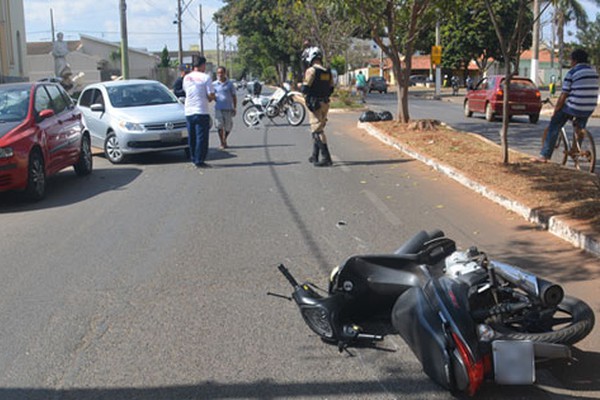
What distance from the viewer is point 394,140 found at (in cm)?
1590

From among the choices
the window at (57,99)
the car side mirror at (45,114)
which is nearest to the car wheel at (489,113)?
the window at (57,99)

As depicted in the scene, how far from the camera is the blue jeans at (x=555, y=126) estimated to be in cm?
1098

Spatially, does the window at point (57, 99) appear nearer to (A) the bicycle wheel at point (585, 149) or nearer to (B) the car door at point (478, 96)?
(A) the bicycle wheel at point (585, 149)

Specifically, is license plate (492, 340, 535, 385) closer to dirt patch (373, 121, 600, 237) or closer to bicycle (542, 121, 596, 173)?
dirt patch (373, 121, 600, 237)

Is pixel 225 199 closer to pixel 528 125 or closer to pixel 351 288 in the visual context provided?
pixel 351 288

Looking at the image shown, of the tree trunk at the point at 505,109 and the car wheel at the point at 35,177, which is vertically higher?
the tree trunk at the point at 505,109

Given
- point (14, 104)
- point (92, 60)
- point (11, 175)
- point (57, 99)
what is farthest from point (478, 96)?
point (92, 60)

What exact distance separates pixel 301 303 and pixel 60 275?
271 centimetres

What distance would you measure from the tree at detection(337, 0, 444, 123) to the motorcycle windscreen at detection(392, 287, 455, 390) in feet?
46.0

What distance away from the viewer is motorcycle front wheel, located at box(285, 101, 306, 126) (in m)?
22.3

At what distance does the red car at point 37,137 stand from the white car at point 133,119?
3.11ft

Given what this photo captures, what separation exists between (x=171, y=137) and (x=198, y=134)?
1.26 meters

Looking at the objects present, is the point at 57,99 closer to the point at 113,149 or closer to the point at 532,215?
the point at 113,149

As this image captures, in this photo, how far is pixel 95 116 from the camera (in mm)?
14570
